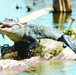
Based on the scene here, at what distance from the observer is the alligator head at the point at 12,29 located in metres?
7.42

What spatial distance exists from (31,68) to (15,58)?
891 millimetres

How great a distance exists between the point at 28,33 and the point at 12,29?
1.83ft

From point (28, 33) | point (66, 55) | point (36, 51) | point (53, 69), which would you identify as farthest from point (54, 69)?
point (28, 33)

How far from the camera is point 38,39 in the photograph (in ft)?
26.6

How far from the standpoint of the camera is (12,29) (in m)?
7.60

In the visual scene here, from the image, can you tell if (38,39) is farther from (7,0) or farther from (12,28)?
(7,0)

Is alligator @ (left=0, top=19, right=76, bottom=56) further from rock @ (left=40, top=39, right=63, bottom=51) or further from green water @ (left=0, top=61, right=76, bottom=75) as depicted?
green water @ (left=0, top=61, right=76, bottom=75)

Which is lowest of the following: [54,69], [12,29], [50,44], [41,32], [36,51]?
[54,69]

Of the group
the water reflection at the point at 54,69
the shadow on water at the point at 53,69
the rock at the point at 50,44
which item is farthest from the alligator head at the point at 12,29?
the water reflection at the point at 54,69

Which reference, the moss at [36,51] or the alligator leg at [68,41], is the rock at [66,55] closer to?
the alligator leg at [68,41]

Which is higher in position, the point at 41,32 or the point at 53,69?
the point at 41,32

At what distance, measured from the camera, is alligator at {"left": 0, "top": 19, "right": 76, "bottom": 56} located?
296 inches

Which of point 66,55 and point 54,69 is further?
point 66,55

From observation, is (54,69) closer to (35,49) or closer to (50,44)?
(35,49)
